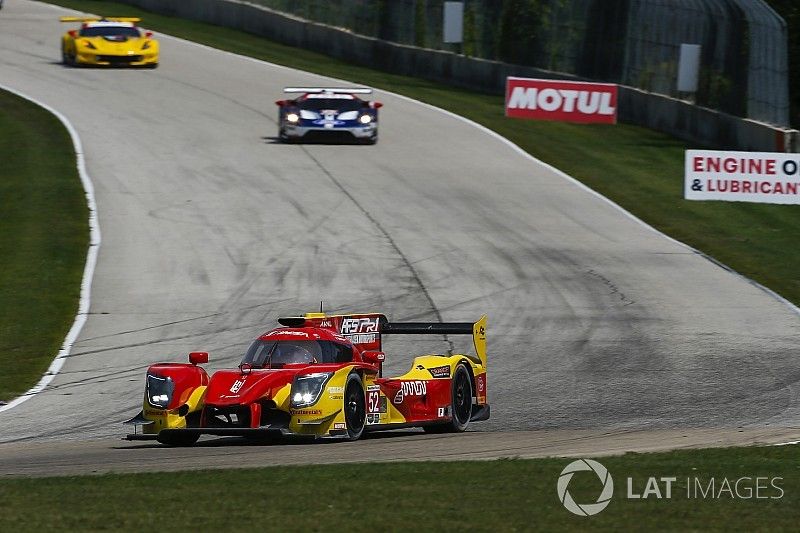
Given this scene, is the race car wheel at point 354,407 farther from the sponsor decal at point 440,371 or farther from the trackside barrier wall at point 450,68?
the trackside barrier wall at point 450,68

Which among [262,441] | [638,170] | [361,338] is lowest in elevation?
[638,170]

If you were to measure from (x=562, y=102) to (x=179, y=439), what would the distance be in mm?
27494

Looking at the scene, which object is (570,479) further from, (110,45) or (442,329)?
(110,45)

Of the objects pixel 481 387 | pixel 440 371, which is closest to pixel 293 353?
pixel 440 371

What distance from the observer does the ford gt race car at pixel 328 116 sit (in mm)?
33719

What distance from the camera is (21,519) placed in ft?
27.5

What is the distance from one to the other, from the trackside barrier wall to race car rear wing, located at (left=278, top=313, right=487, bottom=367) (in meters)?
18.9

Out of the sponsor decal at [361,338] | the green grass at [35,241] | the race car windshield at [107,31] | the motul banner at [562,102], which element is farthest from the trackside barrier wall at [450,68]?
the sponsor decal at [361,338]

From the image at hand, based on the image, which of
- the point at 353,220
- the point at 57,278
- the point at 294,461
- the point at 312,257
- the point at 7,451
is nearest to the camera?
the point at 294,461

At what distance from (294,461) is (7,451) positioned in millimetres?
2955

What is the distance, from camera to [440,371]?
546 inches

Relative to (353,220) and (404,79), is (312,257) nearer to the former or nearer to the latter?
(353,220)

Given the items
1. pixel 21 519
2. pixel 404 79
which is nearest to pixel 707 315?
pixel 21 519

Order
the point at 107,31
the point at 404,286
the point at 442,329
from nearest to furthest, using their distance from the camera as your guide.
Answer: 1. the point at 442,329
2. the point at 404,286
3. the point at 107,31
